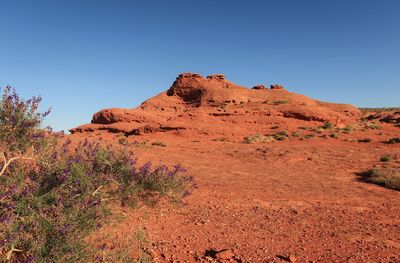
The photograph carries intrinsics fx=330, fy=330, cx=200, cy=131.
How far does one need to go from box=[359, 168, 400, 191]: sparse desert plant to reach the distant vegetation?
24.3 feet

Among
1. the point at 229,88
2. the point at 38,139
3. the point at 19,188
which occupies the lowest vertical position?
the point at 19,188

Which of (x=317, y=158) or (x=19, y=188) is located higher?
(x=19, y=188)

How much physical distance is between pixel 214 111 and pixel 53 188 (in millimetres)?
31554

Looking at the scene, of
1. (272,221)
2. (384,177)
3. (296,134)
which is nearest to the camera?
(272,221)

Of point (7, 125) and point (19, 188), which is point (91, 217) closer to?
point (19, 188)

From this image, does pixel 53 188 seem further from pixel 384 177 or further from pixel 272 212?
pixel 384 177

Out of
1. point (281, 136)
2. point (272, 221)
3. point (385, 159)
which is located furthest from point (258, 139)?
point (272, 221)

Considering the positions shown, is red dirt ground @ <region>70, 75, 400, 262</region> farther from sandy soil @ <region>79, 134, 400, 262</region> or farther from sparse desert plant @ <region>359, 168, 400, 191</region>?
sparse desert plant @ <region>359, 168, 400, 191</region>

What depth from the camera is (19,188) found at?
398 cm

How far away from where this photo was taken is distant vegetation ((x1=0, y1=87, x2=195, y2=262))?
11.6 feet

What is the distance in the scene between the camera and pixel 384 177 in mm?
12172

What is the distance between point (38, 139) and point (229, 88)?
40187mm

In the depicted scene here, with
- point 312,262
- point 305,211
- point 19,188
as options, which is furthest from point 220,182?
point 19,188

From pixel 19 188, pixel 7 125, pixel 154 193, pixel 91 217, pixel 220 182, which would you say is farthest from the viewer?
pixel 220 182
